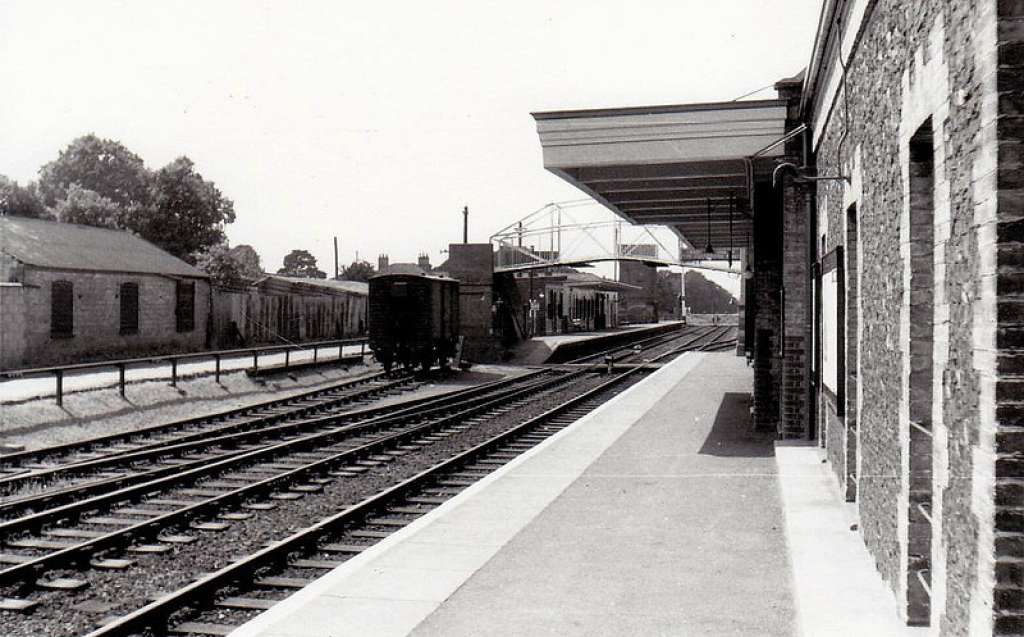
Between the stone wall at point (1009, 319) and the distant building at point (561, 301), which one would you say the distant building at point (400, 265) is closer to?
the distant building at point (561, 301)

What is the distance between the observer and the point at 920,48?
4.09 meters

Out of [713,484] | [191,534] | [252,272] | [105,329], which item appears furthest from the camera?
[252,272]

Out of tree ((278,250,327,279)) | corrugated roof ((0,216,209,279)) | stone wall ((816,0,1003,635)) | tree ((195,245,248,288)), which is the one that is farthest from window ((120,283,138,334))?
tree ((278,250,327,279))

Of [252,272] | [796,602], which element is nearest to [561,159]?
[796,602]

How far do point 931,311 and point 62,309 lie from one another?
25.7 meters

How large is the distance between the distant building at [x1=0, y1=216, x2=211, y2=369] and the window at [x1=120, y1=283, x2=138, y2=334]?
0.03m

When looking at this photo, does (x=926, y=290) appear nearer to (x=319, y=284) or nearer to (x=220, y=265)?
(x=319, y=284)

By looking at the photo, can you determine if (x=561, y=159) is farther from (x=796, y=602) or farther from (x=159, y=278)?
(x=159, y=278)

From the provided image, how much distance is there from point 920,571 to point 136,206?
58.3 m

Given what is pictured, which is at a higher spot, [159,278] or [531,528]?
[159,278]

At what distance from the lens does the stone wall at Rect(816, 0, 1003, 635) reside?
9.97ft

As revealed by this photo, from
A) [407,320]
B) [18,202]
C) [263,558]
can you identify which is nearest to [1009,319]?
[263,558]

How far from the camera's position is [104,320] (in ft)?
89.2

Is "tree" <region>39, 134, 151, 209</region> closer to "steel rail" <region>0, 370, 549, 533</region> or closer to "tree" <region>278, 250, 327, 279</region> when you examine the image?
"tree" <region>278, 250, 327, 279</region>
